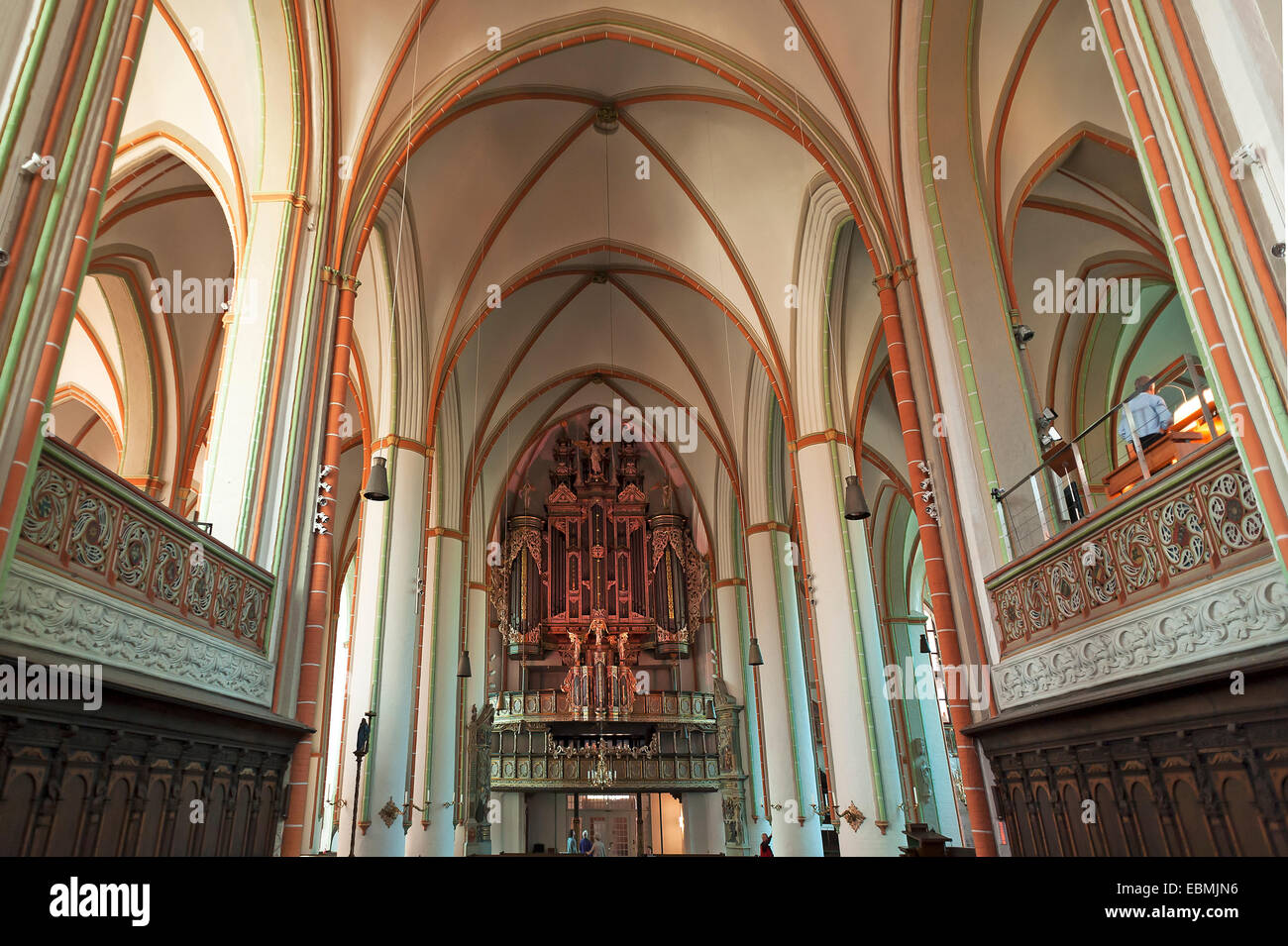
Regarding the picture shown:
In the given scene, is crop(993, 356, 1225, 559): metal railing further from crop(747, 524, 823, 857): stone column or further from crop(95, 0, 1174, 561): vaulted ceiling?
crop(747, 524, 823, 857): stone column

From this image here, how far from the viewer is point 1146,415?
6.02 meters

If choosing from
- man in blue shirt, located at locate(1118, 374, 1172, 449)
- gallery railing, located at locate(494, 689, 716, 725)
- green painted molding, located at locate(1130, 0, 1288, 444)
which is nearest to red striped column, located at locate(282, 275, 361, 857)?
man in blue shirt, located at locate(1118, 374, 1172, 449)

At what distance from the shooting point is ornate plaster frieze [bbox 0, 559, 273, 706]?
14.2 feet

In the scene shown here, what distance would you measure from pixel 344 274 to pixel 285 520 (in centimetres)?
297

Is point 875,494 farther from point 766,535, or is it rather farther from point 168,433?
point 168,433

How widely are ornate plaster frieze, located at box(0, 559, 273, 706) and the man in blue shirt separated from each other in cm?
677

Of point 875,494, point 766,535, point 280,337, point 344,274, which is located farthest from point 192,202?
point 875,494

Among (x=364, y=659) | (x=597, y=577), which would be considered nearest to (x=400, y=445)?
(x=364, y=659)

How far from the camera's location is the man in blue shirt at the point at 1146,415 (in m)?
5.85

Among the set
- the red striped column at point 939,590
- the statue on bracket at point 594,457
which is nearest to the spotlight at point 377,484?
the red striped column at point 939,590

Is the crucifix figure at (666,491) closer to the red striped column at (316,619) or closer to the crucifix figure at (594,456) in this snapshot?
the crucifix figure at (594,456)

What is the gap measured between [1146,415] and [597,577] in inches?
582

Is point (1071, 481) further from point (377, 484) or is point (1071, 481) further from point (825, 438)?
point (377, 484)

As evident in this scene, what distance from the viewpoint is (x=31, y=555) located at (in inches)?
174
